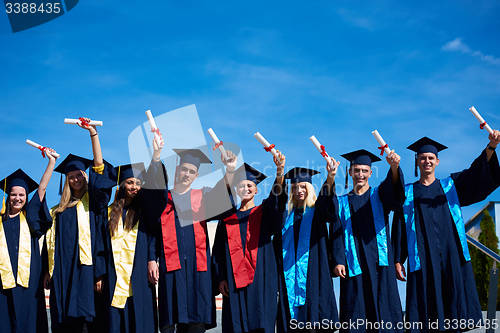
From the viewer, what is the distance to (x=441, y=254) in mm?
5090

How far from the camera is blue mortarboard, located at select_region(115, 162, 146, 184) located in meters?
5.16

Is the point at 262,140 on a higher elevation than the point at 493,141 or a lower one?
higher

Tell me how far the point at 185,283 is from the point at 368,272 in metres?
1.72

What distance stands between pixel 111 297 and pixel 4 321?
1096 mm

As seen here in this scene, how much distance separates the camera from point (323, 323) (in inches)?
195

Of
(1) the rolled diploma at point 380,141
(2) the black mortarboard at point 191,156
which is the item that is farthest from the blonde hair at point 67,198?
(1) the rolled diploma at point 380,141

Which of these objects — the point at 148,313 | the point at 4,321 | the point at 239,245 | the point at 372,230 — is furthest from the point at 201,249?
the point at 4,321

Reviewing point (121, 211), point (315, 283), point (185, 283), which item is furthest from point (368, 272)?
point (121, 211)

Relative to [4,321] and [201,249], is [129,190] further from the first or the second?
[4,321]

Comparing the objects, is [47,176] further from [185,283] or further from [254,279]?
[254,279]

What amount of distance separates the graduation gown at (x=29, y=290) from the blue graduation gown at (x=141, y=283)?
0.72m

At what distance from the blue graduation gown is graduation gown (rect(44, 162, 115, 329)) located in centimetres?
14

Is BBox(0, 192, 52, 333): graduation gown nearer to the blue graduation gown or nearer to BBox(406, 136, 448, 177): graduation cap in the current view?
the blue graduation gown

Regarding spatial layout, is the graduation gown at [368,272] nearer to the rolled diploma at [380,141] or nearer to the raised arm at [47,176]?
the rolled diploma at [380,141]
